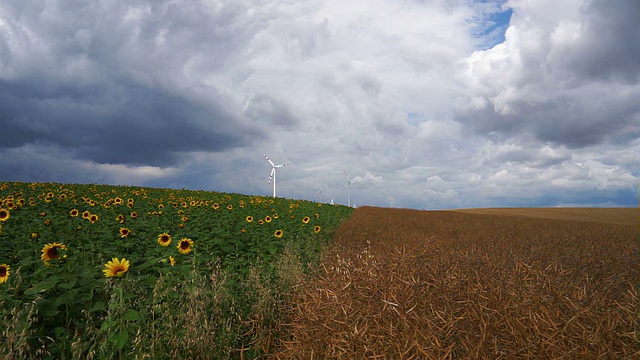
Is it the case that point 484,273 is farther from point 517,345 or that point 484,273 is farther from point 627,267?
point 627,267

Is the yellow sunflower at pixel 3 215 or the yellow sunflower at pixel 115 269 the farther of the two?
the yellow sunflower at pixel 3 215

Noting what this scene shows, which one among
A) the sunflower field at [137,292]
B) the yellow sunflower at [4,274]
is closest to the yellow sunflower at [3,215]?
the sunflower field at [137,292]

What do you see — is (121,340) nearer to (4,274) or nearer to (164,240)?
(4,274)

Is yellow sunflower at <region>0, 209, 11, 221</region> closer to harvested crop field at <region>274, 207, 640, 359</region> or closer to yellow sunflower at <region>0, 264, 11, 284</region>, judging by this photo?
yellow sunflower at <region>0, 264, 11, 284</region>

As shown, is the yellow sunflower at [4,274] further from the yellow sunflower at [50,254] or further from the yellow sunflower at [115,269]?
the yellow sunflower at [115,269]

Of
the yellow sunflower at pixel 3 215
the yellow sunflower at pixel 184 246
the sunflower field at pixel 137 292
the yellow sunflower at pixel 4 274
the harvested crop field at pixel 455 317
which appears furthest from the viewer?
the yellow sunflower at pixel 3 215

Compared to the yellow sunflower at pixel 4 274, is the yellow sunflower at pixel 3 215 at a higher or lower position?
higher

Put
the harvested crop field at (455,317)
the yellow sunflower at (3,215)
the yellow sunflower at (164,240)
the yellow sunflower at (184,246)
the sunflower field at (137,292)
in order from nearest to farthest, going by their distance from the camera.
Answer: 1. the harvested crop field at (455,317)
2. the sunflower field at (137,292)
3. the yellow sunflower at (184,246)
4. the yellow sunflower at (164,240)
5. the yellow sunflower at (3,215)

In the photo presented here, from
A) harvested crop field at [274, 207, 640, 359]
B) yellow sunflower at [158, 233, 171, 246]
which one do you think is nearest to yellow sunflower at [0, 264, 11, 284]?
yellow sunflower at [158, 233, 171, 246]

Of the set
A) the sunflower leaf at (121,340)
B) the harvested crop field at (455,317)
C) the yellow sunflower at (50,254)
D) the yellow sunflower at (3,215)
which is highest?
the yellow sunflower at (3,215)

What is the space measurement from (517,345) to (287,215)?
14.3 meters

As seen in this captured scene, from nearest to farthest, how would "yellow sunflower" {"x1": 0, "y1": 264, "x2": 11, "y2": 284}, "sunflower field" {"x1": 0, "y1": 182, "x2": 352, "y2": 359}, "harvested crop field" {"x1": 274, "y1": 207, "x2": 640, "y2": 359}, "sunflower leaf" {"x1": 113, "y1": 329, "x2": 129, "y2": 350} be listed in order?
"harvested crop field" {"x1": 274, "y1": 207, "x2": 640, "y2": 359}
"sunflower leaf" {"x1": 113, "y1": 329, "x2": 129, "y2": 350}
"sunflower field" {"x1": 0, "y1": 182, "x2": 352, "y2": 359}
"yellow sunflower" {"x1": 0, "y1": 264, "x2": 11, "y2": 284}

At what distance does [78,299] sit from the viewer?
575 cm

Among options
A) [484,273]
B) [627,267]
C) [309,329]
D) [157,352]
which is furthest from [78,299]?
[627,267]
